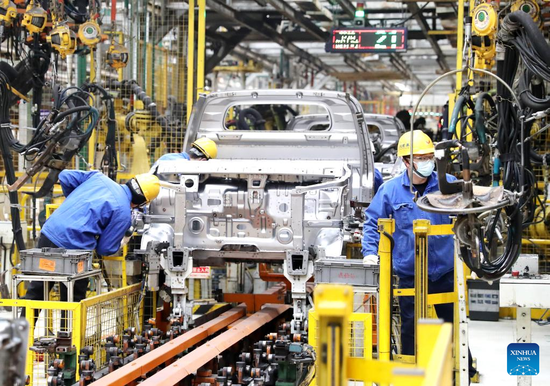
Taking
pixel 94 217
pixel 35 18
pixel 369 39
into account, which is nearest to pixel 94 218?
pixel 94 217

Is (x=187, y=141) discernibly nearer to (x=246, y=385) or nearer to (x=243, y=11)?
(x=246, y=385)

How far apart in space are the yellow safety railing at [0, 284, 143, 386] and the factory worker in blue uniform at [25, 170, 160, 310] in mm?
317

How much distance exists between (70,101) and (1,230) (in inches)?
61.6

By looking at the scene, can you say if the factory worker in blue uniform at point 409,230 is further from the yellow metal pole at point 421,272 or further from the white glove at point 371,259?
the yellow metal pole at point 421,272

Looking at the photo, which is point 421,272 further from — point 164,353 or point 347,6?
point 347,6

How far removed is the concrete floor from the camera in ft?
21.1

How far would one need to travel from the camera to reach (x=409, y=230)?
214 inches

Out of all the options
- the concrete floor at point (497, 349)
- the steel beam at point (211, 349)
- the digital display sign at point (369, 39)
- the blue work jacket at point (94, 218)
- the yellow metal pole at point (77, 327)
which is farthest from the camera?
the digital display sign at point (369, 39)

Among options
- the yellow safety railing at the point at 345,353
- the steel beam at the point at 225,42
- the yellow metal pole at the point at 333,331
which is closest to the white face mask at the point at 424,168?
the yellow safety railing at the point at 345,353

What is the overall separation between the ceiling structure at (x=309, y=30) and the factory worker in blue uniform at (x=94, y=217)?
6.92m

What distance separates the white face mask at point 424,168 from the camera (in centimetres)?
535

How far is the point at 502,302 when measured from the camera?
4.87 metres

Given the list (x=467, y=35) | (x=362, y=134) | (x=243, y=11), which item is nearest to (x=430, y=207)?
(x=362, y=134)

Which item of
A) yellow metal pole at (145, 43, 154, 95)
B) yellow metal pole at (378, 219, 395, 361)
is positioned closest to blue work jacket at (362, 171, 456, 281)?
yellow metal pole at (378, 219, 395, 361)
